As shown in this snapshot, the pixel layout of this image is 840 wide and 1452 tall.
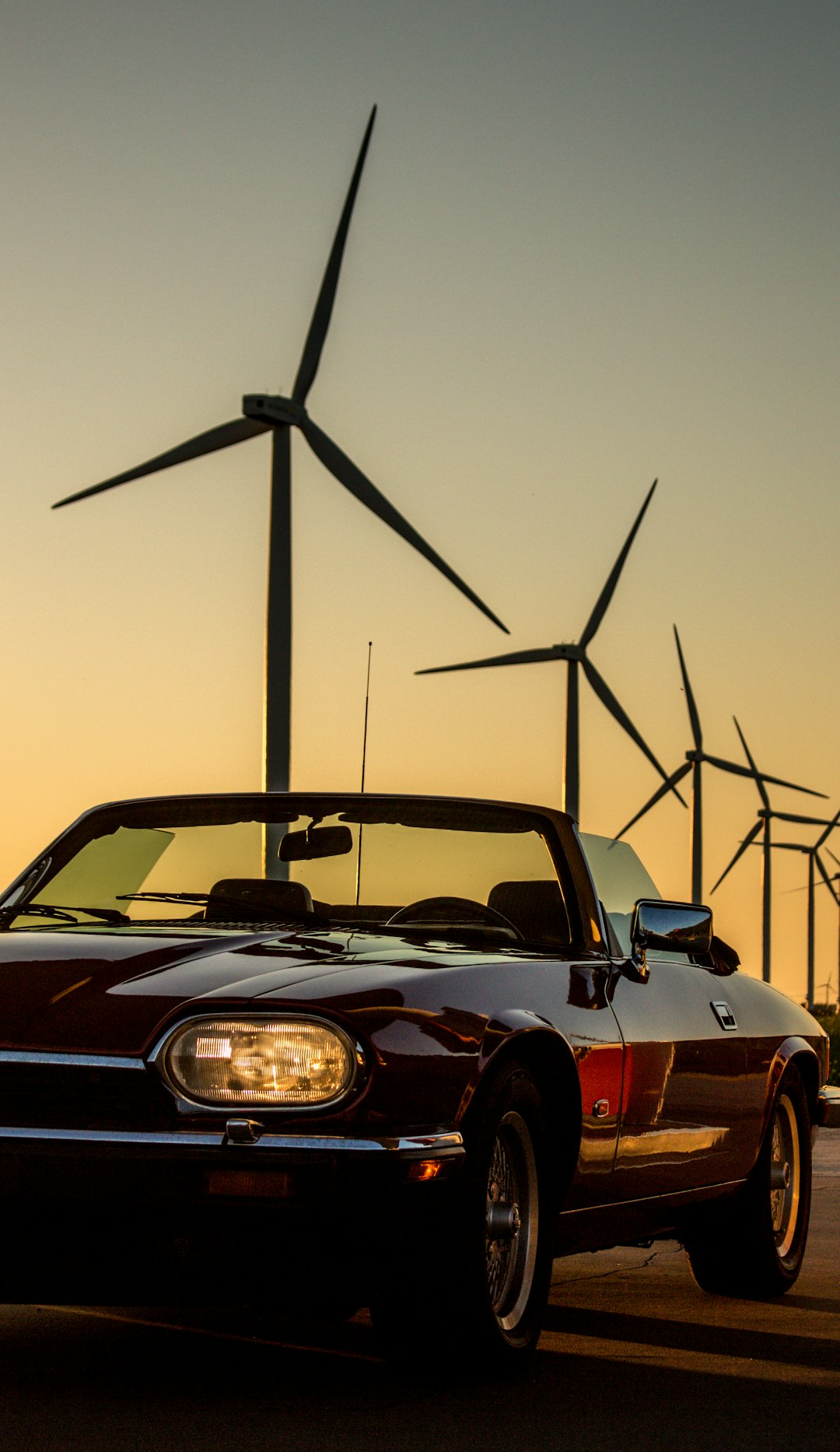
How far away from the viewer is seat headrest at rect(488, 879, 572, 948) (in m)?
6.25

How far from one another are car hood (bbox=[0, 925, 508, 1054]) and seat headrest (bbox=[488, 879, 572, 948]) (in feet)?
2.64

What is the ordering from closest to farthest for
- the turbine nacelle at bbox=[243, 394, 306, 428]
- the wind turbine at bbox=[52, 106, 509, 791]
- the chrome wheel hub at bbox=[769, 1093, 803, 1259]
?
the chrome wheel hub at bbox=[769, 1093, 803, 1259] → the wind turbine at bbox=[52, 106, 509, 791] → the turbine nacelle at bbox=[243, 394, 306, 428]

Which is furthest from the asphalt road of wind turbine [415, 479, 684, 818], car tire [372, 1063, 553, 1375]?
wind turbine [415, 479, 684, 818]

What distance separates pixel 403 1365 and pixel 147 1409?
67 centimetres

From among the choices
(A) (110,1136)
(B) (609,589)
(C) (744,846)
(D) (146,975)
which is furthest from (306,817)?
(C) (744,846)

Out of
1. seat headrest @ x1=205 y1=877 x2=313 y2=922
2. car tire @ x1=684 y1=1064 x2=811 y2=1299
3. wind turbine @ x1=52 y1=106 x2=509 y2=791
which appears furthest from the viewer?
wind turbine @ x1=52 y1=106 x2=509 y2=791

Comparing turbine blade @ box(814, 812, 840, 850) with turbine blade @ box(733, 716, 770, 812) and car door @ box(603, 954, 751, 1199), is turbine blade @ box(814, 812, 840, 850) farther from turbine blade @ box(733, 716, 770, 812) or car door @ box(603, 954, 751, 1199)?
car door @ box(603, 954, 751, 1199)

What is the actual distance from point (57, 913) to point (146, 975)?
1212mm

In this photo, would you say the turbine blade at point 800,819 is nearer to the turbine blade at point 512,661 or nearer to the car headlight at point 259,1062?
the turbine blade at point 512,661

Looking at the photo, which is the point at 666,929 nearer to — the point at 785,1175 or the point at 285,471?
the point at 785,1175

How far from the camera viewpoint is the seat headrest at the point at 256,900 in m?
5.96

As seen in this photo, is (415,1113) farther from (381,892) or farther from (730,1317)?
(730,1317)

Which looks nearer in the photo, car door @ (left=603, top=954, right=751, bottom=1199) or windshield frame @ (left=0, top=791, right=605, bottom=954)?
car door @ (left=603, top=954, right=751, bottom=1199)

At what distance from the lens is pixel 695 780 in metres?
45.5
